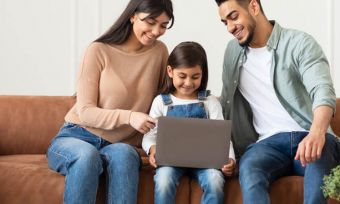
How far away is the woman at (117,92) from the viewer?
2078 millimetres

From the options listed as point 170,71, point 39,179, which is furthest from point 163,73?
point 39,179

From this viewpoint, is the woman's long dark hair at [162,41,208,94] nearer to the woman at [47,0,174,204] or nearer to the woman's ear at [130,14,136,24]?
the woman at [47,0,174,204]

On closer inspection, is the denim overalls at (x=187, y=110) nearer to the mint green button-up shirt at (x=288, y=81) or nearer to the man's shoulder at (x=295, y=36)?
the mint green button-up shirt at (x=288, y=81)

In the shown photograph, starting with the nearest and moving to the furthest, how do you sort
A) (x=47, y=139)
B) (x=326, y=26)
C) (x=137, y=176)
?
(x=137, y=176) → (x=47, y=139) → (x=326, y=26)

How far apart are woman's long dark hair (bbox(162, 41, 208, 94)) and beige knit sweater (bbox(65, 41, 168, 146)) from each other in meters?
0.09

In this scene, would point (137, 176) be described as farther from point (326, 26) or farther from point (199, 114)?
point (326, 26)

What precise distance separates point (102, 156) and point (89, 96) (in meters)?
0.28

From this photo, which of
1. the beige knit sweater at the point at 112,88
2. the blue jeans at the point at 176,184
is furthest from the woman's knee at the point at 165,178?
the beige knit sweater at the point at 112,88

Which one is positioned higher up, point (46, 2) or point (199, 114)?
point (46, 2)

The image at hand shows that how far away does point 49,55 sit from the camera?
3.51 meters

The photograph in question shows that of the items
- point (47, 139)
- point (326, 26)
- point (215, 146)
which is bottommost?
point (47, 139)

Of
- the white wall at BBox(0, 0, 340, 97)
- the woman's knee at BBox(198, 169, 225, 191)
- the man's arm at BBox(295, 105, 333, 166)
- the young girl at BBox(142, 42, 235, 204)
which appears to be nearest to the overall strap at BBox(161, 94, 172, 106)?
the young girl at BBox(142, 42, 235, 204)

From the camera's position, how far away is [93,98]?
2.26 metres

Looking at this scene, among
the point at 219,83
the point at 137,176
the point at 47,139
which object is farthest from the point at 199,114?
the point at 219,83
